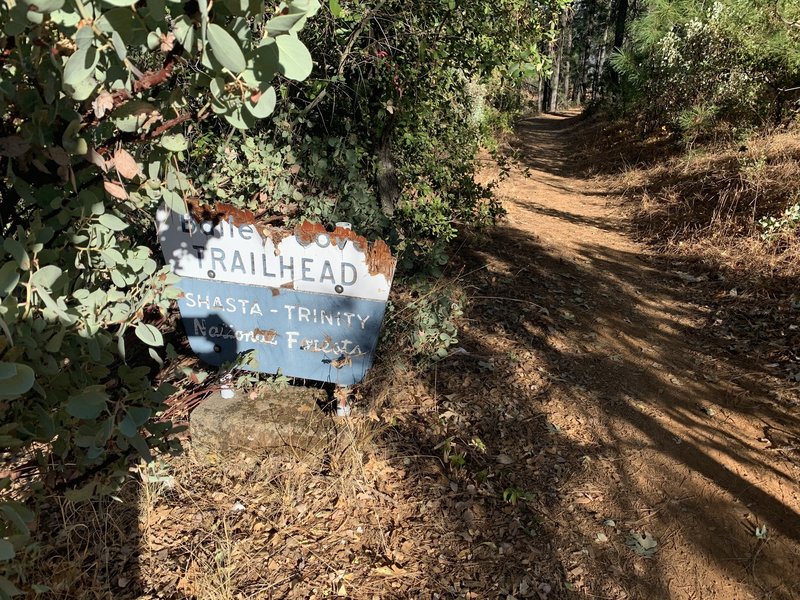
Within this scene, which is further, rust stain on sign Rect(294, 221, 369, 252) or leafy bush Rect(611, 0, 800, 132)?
leafy bush Rect(611, 0, 800, 132)

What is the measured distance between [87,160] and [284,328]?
1.84 m

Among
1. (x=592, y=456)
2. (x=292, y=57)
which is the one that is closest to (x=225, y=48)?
(x=292, y=57)

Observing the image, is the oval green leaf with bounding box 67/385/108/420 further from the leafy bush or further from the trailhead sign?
the leafy bush

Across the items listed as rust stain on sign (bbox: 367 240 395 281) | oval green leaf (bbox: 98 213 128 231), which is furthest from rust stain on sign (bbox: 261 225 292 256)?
oval green leaf (bbox: 98 213 128 231)

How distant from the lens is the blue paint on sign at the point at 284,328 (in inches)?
116

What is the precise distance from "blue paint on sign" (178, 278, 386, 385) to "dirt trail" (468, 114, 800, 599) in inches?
59.5

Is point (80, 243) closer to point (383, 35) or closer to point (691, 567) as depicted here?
point (691, 567)

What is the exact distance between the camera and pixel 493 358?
4.14m

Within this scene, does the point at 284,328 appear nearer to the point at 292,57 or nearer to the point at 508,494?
the point at 508,494

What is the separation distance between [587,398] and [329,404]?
1.90 metres

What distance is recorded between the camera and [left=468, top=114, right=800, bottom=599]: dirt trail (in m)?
2.68

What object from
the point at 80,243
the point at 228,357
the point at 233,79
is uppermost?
the point at 233,79

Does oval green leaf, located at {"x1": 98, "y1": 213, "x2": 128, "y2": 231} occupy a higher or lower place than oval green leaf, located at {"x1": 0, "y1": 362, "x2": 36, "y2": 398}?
higher

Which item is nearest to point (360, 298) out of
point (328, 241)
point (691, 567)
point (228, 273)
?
point (328, 241)
